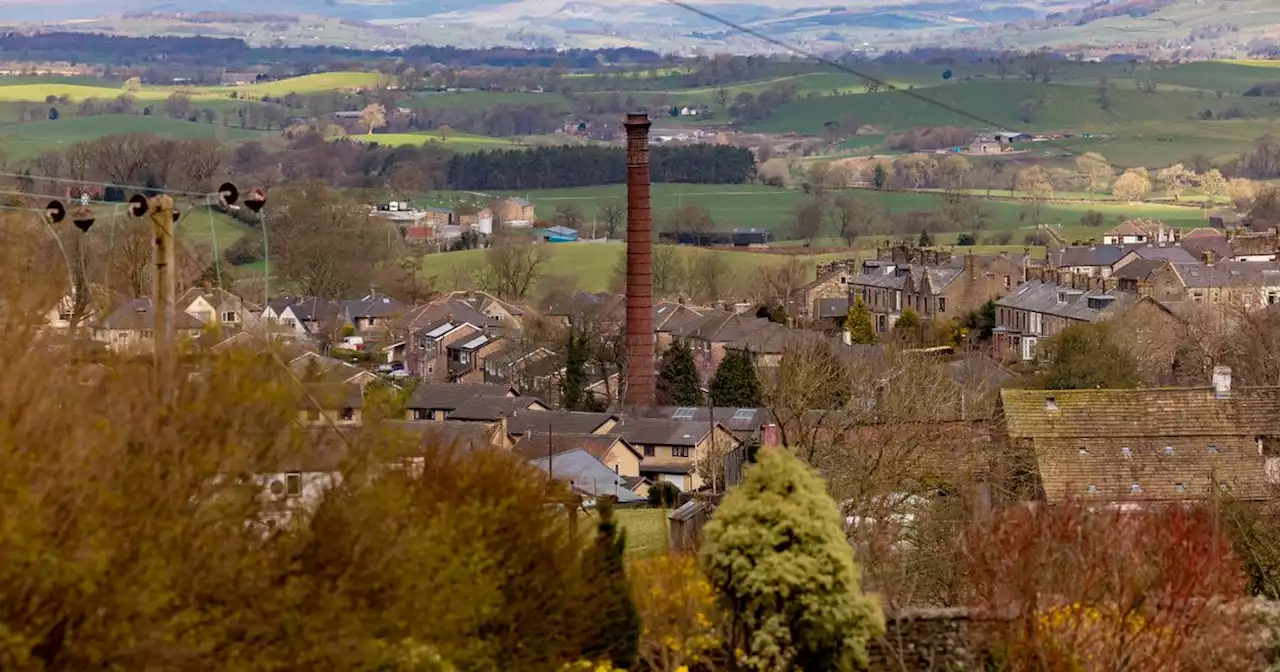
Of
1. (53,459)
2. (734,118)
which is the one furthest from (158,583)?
(734,118)

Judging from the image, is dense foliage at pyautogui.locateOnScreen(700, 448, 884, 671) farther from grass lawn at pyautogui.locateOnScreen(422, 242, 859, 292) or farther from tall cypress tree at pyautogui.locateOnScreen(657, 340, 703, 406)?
grass lawn at pyautogui.locateOnScreen(422, 242, 859, 292)

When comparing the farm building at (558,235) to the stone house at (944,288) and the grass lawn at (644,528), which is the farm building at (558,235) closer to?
the stone house at (944,288)

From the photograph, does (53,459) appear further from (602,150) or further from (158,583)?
(602,150)

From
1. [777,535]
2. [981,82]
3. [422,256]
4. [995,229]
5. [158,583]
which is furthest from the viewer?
[981,82]

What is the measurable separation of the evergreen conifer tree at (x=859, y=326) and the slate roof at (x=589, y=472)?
2375 cm

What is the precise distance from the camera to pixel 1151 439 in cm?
2967

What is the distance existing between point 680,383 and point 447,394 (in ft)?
21.0

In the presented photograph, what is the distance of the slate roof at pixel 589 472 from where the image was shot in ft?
134

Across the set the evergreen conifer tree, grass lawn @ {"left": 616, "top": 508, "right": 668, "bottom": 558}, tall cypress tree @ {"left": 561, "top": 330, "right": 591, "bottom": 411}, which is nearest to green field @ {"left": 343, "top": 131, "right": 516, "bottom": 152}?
the evergreen conifer tree

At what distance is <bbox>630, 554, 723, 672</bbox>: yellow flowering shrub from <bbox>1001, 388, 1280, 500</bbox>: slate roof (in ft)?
39.3

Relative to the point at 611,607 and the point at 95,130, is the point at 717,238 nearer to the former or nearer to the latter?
the point at 95,130

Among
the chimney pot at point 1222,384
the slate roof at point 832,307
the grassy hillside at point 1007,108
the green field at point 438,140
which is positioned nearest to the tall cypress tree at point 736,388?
the slate roof at point 832,307

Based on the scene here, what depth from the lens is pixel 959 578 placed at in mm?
22812

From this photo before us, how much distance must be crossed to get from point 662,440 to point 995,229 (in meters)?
71.5
